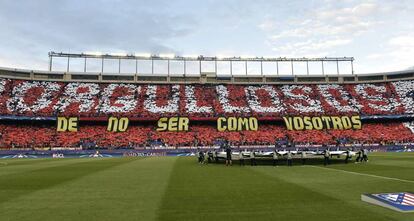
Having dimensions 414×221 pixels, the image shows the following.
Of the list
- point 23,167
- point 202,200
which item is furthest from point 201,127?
point 202,200

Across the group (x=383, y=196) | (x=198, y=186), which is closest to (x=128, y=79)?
(x=198, y=186)

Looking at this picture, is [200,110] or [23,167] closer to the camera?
[23,167]

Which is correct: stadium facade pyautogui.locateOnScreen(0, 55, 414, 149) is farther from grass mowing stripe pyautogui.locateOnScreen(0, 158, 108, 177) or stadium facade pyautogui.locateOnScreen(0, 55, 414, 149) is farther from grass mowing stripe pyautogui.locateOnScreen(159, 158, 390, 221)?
grass mowing stripe pyautogui.locateOnScreen(159, 158, 390, 221)

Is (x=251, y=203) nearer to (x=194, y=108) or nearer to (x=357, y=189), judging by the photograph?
(x=357, y=189)

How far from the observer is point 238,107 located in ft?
232

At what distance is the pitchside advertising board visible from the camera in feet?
204

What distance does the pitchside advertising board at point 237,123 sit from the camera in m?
62.1

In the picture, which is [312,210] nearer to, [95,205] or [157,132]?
[95,205]

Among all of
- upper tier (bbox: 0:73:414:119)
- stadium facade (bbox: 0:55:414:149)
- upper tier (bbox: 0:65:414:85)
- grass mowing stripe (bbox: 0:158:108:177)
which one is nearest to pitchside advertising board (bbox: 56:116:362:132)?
stadium facade (bbox: 0:55:414:149)

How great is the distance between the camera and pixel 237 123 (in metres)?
64.9

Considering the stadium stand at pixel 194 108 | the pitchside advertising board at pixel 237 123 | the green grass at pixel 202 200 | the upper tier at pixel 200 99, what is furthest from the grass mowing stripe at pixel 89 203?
the upper tier at pixel 200 99

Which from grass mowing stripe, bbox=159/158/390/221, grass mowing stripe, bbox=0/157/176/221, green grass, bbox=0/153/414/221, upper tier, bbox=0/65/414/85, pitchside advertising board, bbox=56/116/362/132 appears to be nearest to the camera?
grass mowing stripe, bbox=159/158/390/221

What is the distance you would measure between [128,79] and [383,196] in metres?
74.3

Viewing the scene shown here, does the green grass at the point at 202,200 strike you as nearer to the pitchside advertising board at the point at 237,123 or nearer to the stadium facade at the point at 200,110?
the stadium facade at the point at 200,110
